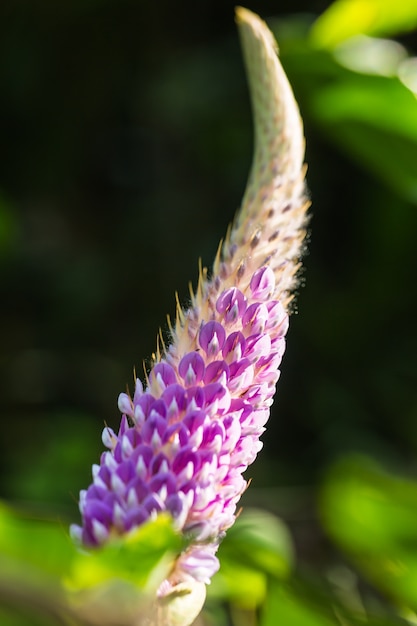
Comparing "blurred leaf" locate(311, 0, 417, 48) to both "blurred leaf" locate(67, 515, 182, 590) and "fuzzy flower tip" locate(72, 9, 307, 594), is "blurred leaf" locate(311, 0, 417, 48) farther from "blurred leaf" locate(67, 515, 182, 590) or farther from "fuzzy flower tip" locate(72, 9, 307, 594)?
"blurred leaf" locate(67, 515, 182, 590)

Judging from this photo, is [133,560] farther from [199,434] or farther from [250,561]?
[250,561]

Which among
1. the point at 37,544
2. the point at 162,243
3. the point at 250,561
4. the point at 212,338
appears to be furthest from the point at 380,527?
the point at 162,243

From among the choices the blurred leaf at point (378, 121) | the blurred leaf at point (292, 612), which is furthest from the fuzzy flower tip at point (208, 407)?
the blurred leaf at point (378, 121)

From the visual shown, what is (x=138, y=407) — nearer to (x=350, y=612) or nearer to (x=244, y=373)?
(x=244, y=373)

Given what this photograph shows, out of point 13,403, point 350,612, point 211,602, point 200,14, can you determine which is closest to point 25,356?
point 13,403

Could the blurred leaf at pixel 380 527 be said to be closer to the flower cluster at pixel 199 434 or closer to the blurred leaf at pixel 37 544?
the flower cluster at pixel 199 434

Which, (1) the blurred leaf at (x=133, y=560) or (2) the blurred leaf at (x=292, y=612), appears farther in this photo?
(2) the blurred leaf at (x=292, y=612)
